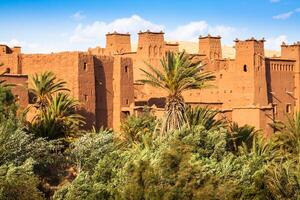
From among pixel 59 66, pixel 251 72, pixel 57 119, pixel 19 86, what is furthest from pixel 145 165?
A: pixel 251 72

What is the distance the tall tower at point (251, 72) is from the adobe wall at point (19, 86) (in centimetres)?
1624

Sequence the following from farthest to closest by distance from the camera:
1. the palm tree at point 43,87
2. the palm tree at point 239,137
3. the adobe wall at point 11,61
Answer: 1. the adobe wall at point 11,61
2. the palm tree at point 43,87
3. the palm tree at point 239,137

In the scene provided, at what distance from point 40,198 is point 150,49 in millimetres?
31805

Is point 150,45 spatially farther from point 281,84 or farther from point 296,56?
point 296,56

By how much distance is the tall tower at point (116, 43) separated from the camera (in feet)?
187

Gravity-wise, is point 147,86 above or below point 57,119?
above

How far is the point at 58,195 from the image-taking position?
25656 mm

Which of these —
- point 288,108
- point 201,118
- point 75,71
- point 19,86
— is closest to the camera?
point 201,118

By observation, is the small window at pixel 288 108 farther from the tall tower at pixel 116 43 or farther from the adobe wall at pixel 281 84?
the tall tower at pixel 116 43

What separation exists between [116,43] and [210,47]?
688 centimetres

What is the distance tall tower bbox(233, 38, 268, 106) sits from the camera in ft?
176

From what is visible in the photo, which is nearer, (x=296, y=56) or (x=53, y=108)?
(x=53, y=108)

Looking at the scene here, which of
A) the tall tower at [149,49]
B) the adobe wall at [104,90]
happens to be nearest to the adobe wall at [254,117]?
the adobe wall at [104,90]

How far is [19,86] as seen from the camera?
4156 cm
